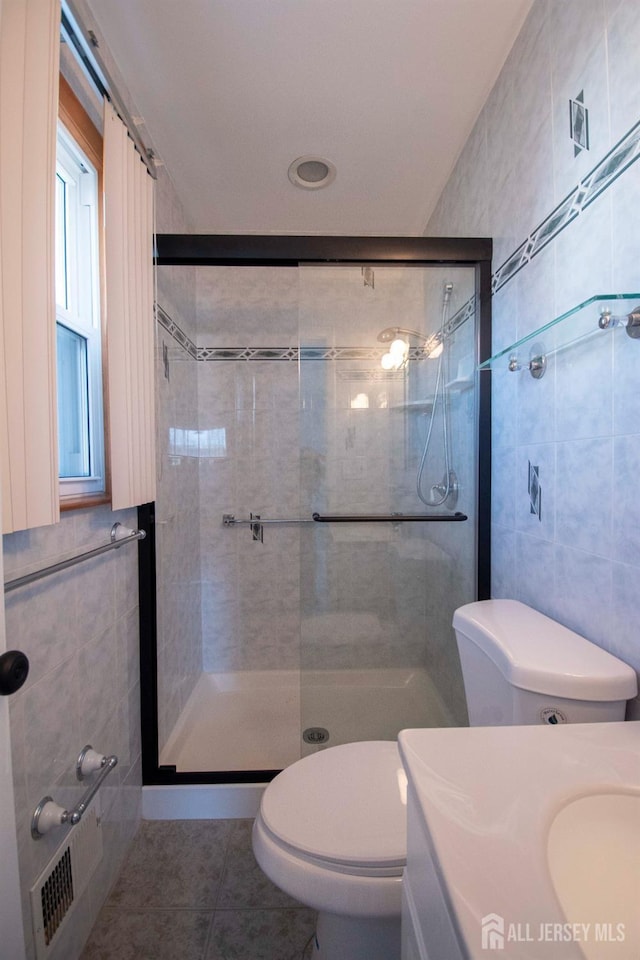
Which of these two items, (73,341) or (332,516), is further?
(332,516)

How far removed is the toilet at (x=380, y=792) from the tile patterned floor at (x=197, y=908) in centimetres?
25

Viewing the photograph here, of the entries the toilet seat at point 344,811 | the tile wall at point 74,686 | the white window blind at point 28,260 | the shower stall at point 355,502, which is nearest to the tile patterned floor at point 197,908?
the tile wall at point 74,686

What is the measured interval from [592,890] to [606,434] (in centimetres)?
77

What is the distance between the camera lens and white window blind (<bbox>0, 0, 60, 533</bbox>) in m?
0.73

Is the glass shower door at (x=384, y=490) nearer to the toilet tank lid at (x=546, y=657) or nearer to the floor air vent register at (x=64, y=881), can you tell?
the toilet tank lid at (x=546, y=657)

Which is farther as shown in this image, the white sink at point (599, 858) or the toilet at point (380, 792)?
the toilet at point (380, 792)

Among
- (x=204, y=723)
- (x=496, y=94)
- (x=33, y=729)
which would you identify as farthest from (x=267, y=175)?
(x=204, y=723)

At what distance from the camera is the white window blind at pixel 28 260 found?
734 millimetres

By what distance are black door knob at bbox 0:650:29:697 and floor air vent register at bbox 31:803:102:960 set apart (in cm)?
72

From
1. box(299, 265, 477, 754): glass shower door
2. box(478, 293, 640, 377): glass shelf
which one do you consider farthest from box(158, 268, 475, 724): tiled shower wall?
box(478, 293, 640, 377): glass shelf

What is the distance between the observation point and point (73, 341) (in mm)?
1143

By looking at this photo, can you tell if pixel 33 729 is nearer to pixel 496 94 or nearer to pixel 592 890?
pixel 592 890

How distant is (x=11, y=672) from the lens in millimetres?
547

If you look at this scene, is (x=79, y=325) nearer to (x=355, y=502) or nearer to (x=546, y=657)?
(x=355, y=502)
